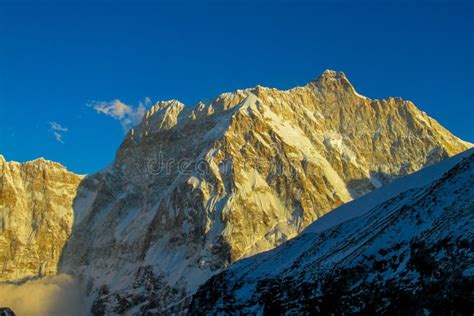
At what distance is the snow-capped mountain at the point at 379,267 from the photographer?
2345 inches

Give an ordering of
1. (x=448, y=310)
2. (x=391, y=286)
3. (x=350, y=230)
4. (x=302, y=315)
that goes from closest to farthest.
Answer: (x=448, y=310) → (x=391, y=286) → (x=302, y=315) → (x=350, y=230)

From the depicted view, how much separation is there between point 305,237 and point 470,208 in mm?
35202

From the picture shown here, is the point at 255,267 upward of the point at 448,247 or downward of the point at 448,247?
upward

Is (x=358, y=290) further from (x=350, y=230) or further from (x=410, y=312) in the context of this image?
(x=350, y=230)

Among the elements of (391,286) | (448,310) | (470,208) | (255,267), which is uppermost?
(255,267)

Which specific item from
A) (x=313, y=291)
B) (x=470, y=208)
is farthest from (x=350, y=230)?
(x=470, y=208)

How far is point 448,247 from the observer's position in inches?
2432

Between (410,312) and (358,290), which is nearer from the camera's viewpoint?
(410,312)

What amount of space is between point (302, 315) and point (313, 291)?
106 inches

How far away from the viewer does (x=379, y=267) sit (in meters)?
68.8

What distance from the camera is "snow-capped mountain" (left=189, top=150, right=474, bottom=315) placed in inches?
2345

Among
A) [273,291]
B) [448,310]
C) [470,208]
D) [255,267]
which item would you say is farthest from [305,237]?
[448,310]

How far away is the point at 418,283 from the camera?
61031mm

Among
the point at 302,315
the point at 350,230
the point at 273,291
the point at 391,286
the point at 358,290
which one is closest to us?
the point at 391,286
